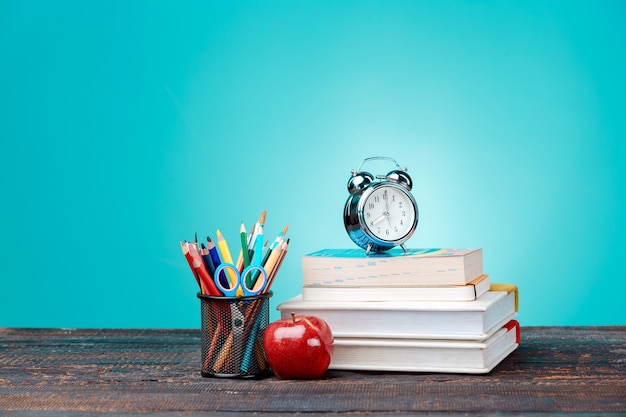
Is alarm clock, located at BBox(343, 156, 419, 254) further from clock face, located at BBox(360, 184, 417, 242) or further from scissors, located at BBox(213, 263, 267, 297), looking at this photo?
scissors, located at BBox(213, 263, 267, 297)

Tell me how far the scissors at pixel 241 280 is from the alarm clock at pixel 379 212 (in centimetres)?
18

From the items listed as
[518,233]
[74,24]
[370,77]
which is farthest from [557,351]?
[74,24]

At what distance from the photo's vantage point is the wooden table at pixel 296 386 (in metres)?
1.03

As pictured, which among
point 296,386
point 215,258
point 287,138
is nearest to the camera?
point 296,386

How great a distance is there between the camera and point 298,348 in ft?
3.88

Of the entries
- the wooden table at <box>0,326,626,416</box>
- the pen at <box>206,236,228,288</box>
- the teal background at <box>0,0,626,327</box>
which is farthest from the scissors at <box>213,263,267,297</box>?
the teal background at <box>0,0,626,327</box>

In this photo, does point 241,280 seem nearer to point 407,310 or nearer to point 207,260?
point 207,260

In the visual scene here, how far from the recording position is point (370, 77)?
264 cm

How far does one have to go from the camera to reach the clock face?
4.42 ft

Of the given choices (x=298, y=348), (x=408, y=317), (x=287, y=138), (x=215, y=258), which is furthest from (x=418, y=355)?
(x=287, y=138)

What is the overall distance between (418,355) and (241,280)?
0.27m

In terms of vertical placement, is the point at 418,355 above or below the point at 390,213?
below

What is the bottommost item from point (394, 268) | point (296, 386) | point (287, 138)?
point (296, 386)

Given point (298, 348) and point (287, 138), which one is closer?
point (298, 348)
